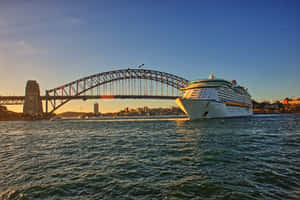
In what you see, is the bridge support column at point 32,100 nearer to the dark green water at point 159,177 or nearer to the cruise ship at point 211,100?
the cruise ship at point 211,100

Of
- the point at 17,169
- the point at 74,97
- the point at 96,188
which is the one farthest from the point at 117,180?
the point at 74,97

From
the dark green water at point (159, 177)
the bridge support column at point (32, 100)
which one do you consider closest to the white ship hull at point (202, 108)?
the dark green water at point (159, 177)

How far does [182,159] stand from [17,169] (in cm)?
621

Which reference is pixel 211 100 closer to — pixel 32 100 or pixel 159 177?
pixel 159 177

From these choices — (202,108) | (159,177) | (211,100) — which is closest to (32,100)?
(202,108)

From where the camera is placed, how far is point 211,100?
110 feet

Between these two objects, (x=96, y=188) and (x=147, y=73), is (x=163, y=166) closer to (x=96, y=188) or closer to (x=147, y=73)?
(x=96, y=188)

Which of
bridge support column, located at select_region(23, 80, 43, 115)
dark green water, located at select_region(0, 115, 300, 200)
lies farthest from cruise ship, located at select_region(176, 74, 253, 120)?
bridge support column, located at select_region(23, 80, 43, 115)

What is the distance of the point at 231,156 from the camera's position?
6910 mm

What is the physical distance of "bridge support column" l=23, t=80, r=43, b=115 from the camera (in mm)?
62719

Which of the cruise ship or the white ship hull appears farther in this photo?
the cruise ship

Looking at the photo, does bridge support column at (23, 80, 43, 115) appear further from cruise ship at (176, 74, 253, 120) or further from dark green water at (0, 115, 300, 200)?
dark green water at (0, 115, 300, 200)

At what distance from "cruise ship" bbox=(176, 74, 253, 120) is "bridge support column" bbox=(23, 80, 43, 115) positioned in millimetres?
56053

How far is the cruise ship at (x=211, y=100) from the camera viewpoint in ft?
107
